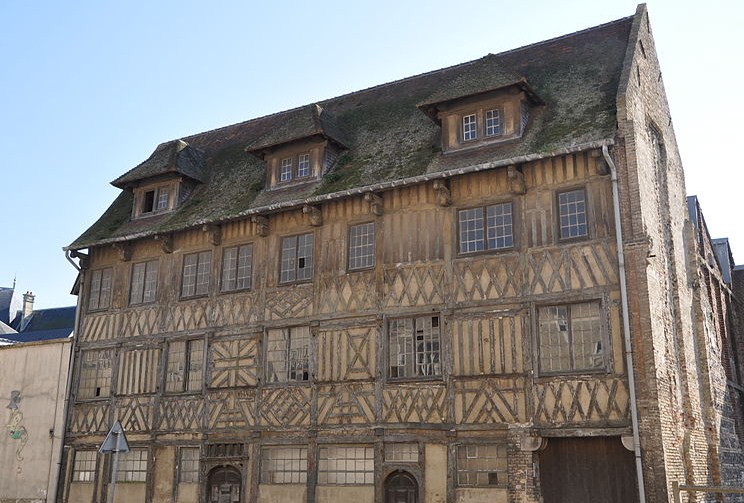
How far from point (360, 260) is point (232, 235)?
3.76 meters

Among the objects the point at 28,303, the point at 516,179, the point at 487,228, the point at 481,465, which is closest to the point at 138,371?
the point at 481,465

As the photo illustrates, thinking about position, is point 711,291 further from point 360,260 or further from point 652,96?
point 360,260

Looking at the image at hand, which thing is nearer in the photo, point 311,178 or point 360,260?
point 360,260

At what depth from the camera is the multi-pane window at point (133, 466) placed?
1798 cm

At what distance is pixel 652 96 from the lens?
16.9 meters

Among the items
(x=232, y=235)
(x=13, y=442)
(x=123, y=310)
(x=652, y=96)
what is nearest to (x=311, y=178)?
(x=232, y=235)

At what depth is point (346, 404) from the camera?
15.7 m

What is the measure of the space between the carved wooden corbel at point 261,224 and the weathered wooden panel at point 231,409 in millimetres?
3684

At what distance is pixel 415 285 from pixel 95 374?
30.7ft

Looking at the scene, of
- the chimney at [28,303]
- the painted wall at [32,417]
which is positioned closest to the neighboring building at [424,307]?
the painted wall at [32,417]

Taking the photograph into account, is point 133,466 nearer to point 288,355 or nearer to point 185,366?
point 185,366

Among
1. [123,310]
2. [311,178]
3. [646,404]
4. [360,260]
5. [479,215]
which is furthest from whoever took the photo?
[123,310]

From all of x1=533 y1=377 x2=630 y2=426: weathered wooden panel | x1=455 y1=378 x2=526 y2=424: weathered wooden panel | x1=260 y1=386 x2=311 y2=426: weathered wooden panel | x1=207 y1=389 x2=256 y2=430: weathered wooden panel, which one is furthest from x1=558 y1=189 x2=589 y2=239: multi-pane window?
x1=207 y1=389 x2=256 y2=430: weathered wooden panel

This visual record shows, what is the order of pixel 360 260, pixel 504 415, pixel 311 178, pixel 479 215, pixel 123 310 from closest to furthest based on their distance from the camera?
1. pixel 504 415
2. pixel 479 215
3. pixel 360 260
4. pixel 311 178
5. pixel 123 310
